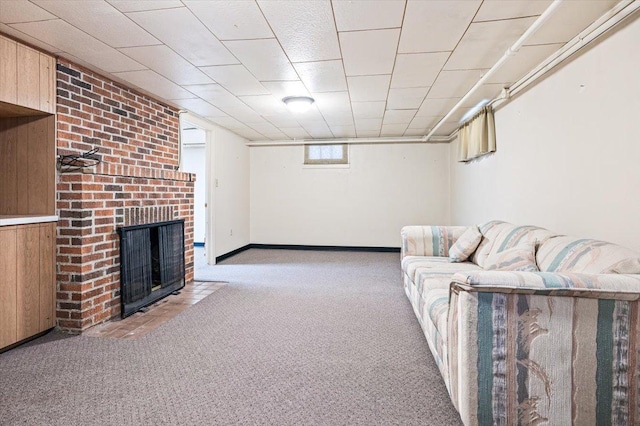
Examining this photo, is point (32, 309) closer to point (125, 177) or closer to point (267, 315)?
point (125, 177)

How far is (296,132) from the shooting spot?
6.15 metres

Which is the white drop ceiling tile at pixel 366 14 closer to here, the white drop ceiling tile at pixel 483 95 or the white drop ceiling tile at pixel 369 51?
the white drop ceiling tile at pixel 369 51

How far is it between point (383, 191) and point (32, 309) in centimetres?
561

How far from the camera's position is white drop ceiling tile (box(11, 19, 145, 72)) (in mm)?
2299

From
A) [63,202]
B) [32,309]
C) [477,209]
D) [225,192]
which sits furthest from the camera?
[225,192]

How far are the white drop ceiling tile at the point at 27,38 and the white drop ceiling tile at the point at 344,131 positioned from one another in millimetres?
3882

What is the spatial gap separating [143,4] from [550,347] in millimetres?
2781

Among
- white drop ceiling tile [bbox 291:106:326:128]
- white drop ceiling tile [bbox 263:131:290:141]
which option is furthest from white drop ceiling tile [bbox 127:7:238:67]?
white drop ceiling tile [bbox 263:131:290:141]

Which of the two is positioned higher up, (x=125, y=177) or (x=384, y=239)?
(x=125, y=177)

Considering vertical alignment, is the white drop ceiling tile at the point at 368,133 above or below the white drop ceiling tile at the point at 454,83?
above

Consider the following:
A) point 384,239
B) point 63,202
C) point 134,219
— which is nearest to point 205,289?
point 134,219

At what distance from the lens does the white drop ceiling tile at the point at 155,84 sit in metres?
3.19

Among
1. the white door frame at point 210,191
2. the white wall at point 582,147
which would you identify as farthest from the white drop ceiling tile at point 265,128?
the white wall at point 582,147

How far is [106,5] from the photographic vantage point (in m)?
2.05
